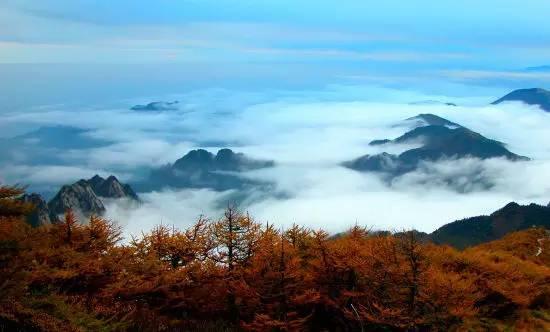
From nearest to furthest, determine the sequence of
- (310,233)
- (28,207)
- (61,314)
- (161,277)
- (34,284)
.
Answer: (61,314)
(28,207)
(34,284)
(161,277)
(310,233)

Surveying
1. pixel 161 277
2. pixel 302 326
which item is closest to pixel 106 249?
pixel 161 277

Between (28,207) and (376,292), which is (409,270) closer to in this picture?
(376,292)

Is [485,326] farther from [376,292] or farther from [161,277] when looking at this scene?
[161,277]

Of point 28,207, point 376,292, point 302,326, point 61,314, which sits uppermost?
point 28,207

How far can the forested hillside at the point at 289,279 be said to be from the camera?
42938 mm

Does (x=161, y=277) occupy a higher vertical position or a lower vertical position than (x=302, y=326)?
higher

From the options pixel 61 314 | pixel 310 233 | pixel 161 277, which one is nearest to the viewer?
pixel 61 314

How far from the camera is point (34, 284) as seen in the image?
42094mm

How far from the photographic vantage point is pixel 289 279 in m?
51.0

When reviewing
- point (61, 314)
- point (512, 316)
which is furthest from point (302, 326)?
point (61, 314)

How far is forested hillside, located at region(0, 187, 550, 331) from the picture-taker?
42.9 m

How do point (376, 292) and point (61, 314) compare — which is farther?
point (376, 292)

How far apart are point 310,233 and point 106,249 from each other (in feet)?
79.8

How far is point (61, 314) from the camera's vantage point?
2720cm
